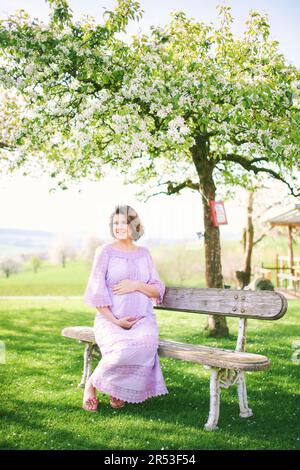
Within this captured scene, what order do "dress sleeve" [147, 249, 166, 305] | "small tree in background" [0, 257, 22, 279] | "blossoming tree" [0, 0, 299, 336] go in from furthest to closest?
"small tree in background" [0, 257, 22, 279]
"blossoming tree" [0, 0, 299, 336]
"dress sleeve" [147, 249, 166, 305]

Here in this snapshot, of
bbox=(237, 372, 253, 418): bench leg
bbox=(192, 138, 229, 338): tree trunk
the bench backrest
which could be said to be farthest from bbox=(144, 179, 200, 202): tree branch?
bbox=(237, 372, 253, 418): bench leg

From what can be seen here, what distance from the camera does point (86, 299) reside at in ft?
16.8

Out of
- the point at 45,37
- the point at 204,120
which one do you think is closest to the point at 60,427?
the point at 204,120

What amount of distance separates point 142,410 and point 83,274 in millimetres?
17078

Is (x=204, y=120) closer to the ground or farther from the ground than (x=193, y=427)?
farther from the ground

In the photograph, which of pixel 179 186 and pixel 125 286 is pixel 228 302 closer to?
pixel 125 286

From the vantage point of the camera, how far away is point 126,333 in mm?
4898

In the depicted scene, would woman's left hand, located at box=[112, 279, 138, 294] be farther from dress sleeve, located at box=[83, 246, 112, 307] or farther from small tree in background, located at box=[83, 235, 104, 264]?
small tree in background, located at box=[83, 235, 104, 264]

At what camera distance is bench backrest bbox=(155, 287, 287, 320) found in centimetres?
456

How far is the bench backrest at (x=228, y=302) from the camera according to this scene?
15.0 ft

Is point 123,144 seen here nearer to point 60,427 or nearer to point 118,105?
point 118,105

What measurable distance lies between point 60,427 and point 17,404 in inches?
33.0

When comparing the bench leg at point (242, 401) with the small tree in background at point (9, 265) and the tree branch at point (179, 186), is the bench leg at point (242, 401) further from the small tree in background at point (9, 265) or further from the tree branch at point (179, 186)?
the small tree in background at point (9, 265)
